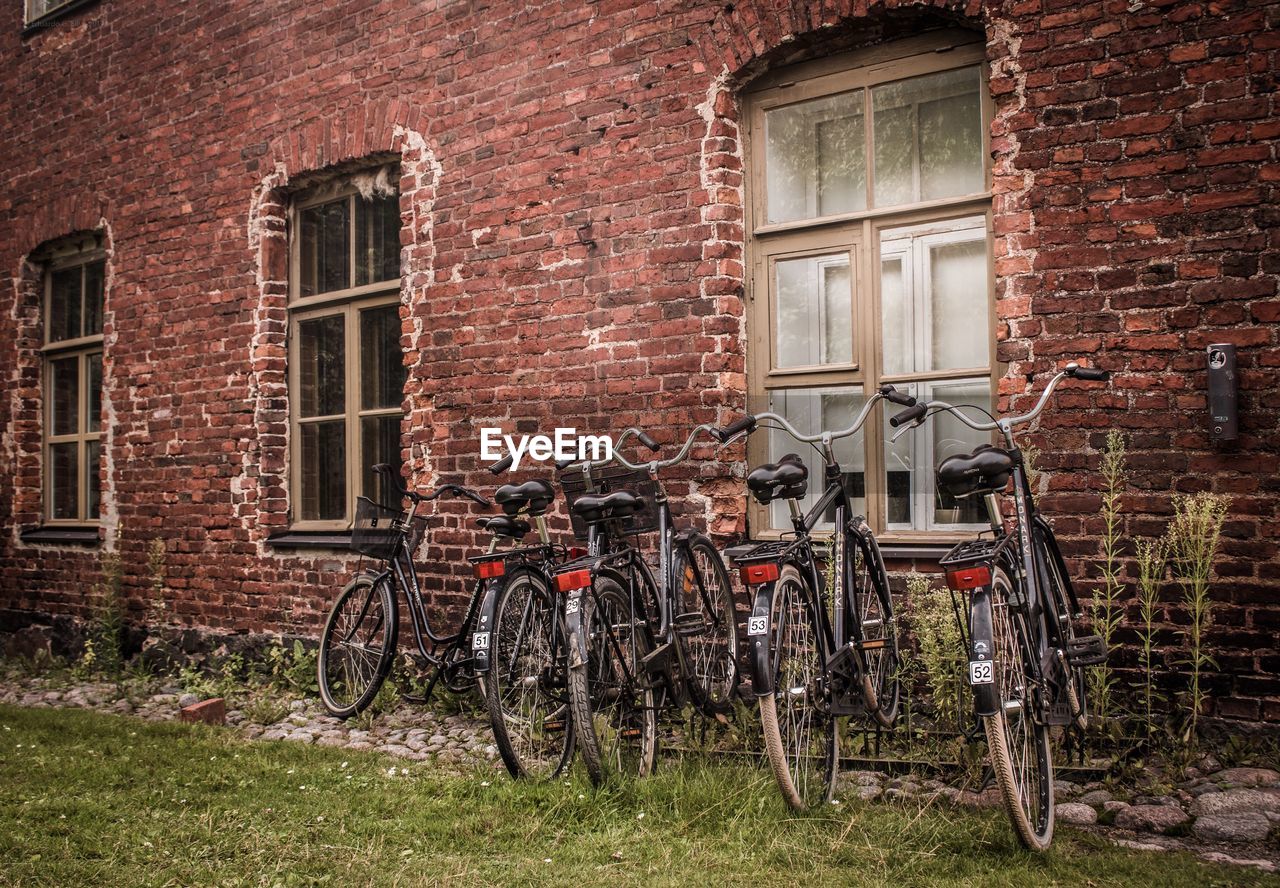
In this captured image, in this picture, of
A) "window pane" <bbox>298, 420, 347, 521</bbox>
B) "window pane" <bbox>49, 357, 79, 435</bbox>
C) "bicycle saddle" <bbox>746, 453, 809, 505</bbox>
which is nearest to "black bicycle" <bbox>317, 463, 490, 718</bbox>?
"window pane" <bbox>298, 420, 347, 521</bbox>

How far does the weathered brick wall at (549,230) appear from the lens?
4.14m

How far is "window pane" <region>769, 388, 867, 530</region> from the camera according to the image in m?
5.08

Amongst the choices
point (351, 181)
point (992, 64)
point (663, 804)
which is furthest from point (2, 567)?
point (992, 64)

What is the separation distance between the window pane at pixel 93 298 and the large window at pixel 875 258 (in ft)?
18.7

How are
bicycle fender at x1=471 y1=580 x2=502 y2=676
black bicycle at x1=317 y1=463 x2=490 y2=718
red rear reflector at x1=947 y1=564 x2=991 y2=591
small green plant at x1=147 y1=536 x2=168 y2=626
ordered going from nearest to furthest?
red rear reflector at x1=947 y1=564 x2=991 y2=591 → bicycle fender at x1=471 y1=580 x2=502 y2=676 → black bicycle at x1=317 y1=463 x2=490 y2=718 → small green plant at x1=147 y1=536 x2=168 y2=626

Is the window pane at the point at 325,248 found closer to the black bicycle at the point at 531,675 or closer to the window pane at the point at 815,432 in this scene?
the window pane at the point at 815,432

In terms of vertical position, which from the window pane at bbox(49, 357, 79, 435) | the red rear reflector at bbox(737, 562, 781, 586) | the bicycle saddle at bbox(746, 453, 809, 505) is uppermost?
the window pane at bbox(49, 357, 79, 435)

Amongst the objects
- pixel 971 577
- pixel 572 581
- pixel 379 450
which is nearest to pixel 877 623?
pixel 971 577

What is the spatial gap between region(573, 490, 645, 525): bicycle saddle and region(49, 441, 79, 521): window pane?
6124 millimetres

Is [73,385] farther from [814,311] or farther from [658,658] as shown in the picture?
[658,658]

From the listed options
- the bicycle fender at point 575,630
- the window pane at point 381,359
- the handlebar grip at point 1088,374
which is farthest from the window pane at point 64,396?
the handlebar grip at point 1088,374

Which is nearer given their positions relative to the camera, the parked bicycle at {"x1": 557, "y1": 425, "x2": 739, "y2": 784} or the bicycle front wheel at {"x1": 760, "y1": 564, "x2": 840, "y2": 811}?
the bicycle front wheel at {"x1": 760, "y1": 564, "x2": 840, "y2": 811}

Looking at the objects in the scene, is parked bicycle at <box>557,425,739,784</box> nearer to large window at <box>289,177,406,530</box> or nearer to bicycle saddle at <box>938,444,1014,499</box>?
bicycle saddle at <box>938,444,1014,499</box>

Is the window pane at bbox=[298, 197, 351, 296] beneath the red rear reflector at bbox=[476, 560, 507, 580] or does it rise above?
above
